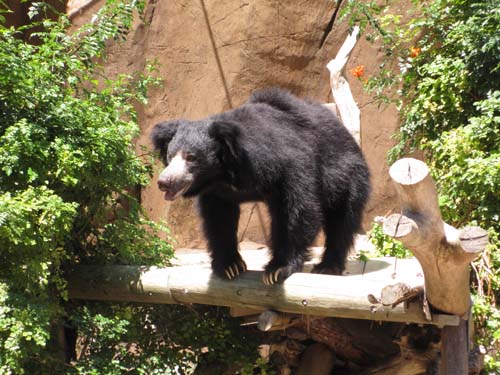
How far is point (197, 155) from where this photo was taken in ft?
13.8

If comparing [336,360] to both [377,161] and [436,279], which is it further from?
[377,161]

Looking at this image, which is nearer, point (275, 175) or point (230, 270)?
point (275, 175)

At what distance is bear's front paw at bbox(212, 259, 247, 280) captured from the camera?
171 inches

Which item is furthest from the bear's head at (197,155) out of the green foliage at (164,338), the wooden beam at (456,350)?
the wooden beam at (456,350)

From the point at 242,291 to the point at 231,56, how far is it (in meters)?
4.38

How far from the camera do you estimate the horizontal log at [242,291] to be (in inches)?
148

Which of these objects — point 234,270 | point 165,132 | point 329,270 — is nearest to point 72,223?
point 165,132

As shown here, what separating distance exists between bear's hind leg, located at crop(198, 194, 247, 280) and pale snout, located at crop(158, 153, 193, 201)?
0.36 meters

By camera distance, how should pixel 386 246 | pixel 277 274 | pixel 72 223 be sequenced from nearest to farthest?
pixel 277 274 → pixel 72 223 → pixel 386 246

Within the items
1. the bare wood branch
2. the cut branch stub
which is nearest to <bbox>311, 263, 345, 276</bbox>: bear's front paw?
the cut branch stub

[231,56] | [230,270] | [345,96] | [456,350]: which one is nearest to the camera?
[456,350]

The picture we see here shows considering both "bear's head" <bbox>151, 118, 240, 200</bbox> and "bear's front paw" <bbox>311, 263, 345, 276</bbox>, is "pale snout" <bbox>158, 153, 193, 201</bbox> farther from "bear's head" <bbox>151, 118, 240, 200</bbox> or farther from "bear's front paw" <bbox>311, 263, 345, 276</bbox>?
"bear's front paw" <bbox>311, 263, 345, 276</bbox>

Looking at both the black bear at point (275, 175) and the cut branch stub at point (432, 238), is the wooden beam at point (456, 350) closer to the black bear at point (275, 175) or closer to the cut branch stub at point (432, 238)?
the cut branch stub at point (432, 238)

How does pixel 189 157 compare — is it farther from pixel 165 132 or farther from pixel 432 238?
pixel 432 238
